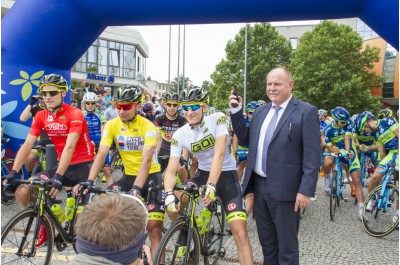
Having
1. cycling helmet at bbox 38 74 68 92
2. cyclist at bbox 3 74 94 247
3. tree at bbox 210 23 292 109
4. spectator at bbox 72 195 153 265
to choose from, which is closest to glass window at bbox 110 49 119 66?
tree at bbox 210 23 292 109

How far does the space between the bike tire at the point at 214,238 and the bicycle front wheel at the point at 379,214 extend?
2691mm

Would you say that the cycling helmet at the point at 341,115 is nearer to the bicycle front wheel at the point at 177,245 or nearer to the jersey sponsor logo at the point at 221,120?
the jersey sponsor logo at the point at 221,120

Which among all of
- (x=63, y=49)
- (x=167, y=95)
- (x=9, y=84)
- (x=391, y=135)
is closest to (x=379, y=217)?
(x=391, y=135)

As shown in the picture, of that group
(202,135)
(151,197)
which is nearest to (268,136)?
(202,135)

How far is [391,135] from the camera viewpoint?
6.93m

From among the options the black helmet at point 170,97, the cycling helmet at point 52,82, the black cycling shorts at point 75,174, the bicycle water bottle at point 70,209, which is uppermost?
the black helmet at point 170,97

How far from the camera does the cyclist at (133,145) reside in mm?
3955

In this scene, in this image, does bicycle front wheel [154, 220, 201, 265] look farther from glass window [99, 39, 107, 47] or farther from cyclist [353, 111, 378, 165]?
glass window [99, 39, 107, 47]

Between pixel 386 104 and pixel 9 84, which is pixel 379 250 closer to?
pixel 9 84

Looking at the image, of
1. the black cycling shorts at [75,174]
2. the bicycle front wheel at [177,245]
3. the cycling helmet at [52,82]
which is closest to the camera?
the bicycle front wheel at [177,245]

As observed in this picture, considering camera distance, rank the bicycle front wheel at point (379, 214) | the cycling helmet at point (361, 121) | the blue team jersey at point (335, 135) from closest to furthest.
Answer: the bicycle front wheel at point (379, 214) → the blue team jersey at point (335, 135) → the cycling helmet at point (361, 121)

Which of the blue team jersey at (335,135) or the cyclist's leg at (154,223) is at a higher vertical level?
the blue team jersey at (335,135)

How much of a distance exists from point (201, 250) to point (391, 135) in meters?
4.79

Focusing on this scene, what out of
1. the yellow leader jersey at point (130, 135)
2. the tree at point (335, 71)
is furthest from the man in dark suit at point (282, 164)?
the tree at point (335, 71)
